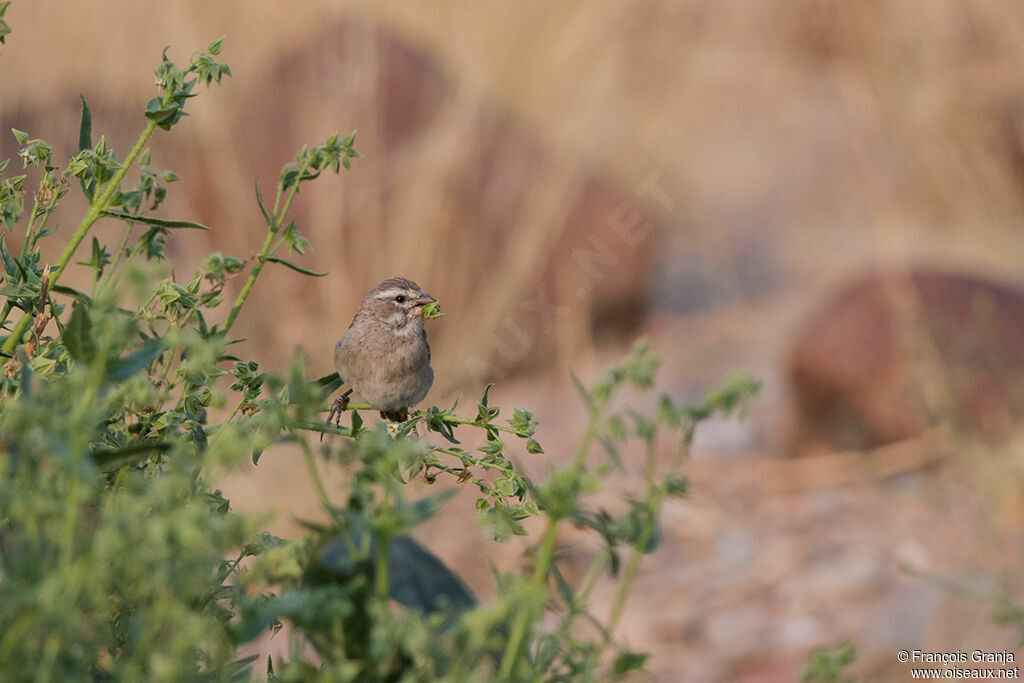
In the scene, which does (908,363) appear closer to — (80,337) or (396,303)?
(396,303)

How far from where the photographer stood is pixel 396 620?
945mm

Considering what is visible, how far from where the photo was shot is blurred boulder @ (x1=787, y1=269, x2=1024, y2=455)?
6559mm

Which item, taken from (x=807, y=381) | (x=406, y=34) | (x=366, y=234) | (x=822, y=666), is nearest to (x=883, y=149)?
(x=807, y=381)

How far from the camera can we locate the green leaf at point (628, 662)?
1154 mm

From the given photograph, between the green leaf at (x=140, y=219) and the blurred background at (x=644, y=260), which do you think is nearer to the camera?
the green leaf at (x=140, y=219)

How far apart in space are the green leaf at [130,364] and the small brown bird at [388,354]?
5.85 feet

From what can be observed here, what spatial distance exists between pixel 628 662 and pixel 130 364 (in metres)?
0.59

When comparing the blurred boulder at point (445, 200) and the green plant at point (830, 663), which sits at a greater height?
the blurred boulder at point (445, 200)

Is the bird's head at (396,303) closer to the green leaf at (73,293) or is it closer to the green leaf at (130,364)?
the green leaf at (73,293)

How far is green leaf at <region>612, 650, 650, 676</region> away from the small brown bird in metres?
1.85

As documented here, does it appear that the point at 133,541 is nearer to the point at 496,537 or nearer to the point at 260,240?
the point at 496,537

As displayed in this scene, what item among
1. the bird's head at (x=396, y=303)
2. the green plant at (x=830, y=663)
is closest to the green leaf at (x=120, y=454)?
the green plant at (x=830, y=663)

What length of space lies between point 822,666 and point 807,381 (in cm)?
595

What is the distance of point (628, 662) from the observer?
3.84ft
